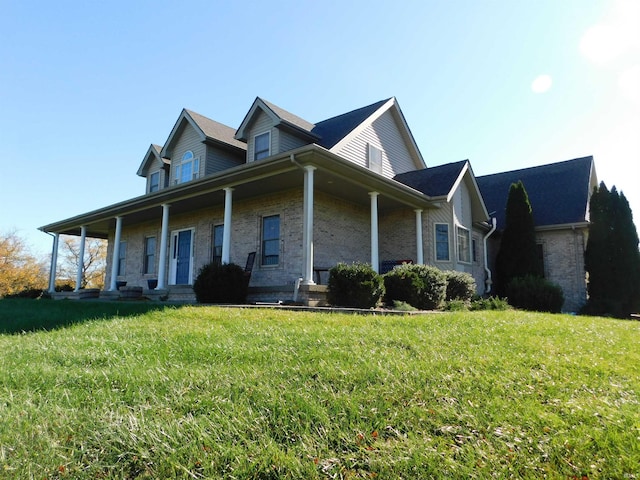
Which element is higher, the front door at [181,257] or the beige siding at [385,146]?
the beige siding at [385,146]

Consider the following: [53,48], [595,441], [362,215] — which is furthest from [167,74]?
[595,441]

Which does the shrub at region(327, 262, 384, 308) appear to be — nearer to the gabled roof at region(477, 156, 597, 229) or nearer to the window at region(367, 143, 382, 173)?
the window at region(367, 143, 382, 173)

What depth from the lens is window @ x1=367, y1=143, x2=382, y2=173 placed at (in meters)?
15.4

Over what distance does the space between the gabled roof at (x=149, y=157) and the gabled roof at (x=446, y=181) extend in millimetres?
10593

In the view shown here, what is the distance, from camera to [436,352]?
4.42 m

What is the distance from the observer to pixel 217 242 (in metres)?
15.4

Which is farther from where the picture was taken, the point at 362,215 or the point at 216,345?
the point at 362,215

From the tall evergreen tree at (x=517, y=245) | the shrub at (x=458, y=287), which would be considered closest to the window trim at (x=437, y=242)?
the shrub at (x=458, y=287)

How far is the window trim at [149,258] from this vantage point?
18.1 metres

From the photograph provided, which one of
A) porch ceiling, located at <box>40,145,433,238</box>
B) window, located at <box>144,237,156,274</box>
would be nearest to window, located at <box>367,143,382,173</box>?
porch ceiling, located at <box>40,145,433,238</box>

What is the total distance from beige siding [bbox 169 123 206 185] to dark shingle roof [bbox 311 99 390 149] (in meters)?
4.34

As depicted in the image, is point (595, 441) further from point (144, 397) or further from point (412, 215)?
point (412, 215)

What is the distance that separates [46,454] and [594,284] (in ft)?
57.9

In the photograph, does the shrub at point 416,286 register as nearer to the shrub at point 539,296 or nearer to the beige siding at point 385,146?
the shrub at point 539,296
